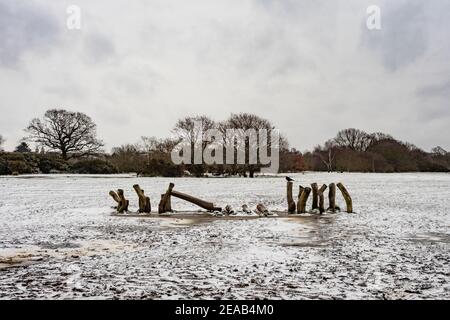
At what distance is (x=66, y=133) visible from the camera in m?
63.5

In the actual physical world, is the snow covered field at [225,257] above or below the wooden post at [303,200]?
below

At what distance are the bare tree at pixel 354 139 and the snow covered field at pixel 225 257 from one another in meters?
98.6

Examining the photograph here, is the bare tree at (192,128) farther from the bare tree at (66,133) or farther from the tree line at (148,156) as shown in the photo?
the bare tree at (66,133)

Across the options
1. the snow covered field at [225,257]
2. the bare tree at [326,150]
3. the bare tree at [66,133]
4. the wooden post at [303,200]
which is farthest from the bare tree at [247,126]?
the snow covered field at [225,257]

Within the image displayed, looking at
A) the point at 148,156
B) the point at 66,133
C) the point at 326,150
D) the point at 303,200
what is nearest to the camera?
the point at 303,200

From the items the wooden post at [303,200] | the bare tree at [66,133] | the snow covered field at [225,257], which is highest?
the bare tree at [66,133]

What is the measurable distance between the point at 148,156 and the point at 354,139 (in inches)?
2854

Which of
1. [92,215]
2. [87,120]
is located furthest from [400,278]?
[87,120]

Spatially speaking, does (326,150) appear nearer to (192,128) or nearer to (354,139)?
(354,139)

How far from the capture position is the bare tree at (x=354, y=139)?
105938 mm

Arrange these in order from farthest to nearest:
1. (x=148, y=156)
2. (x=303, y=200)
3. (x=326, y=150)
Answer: (x=326, y=150), (x=148, y=156), (x=303, y=200)

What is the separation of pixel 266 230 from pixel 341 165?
7051 centimetres

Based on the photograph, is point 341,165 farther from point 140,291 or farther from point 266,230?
point 140,291

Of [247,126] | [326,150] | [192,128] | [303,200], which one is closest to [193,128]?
[192,128]
